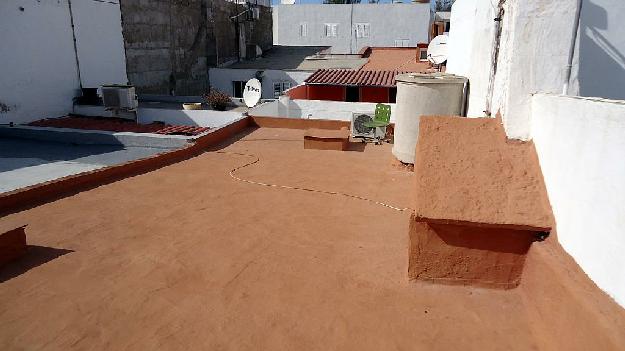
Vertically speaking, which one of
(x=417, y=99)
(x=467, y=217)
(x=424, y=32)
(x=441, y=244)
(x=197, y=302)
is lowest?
(x=197, y=302)

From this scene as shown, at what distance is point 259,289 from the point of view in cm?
472

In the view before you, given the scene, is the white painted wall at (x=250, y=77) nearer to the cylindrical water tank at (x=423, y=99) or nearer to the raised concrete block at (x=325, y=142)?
the raised concrete block at (x=325, y=142)

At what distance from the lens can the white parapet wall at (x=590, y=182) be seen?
2943 mm

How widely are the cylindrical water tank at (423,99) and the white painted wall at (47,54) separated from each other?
1316cm

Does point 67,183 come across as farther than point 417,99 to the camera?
No

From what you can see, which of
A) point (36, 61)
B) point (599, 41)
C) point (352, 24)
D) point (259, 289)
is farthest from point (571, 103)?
point (352, 24)

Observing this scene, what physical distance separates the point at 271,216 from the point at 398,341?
3564 mm

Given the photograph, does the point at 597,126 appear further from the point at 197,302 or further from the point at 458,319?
the point at 197,302

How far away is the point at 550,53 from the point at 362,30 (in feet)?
138

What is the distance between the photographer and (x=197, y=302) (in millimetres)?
4473

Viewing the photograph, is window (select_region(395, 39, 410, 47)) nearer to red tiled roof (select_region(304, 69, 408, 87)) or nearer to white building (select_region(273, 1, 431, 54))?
white building (select_region(273, 1, 431, 54))

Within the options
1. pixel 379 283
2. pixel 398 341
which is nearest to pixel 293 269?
pixel 379 283

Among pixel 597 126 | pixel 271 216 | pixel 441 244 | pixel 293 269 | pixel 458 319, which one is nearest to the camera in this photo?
pixel 597 126

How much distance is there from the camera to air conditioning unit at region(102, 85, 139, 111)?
15.8 metres
